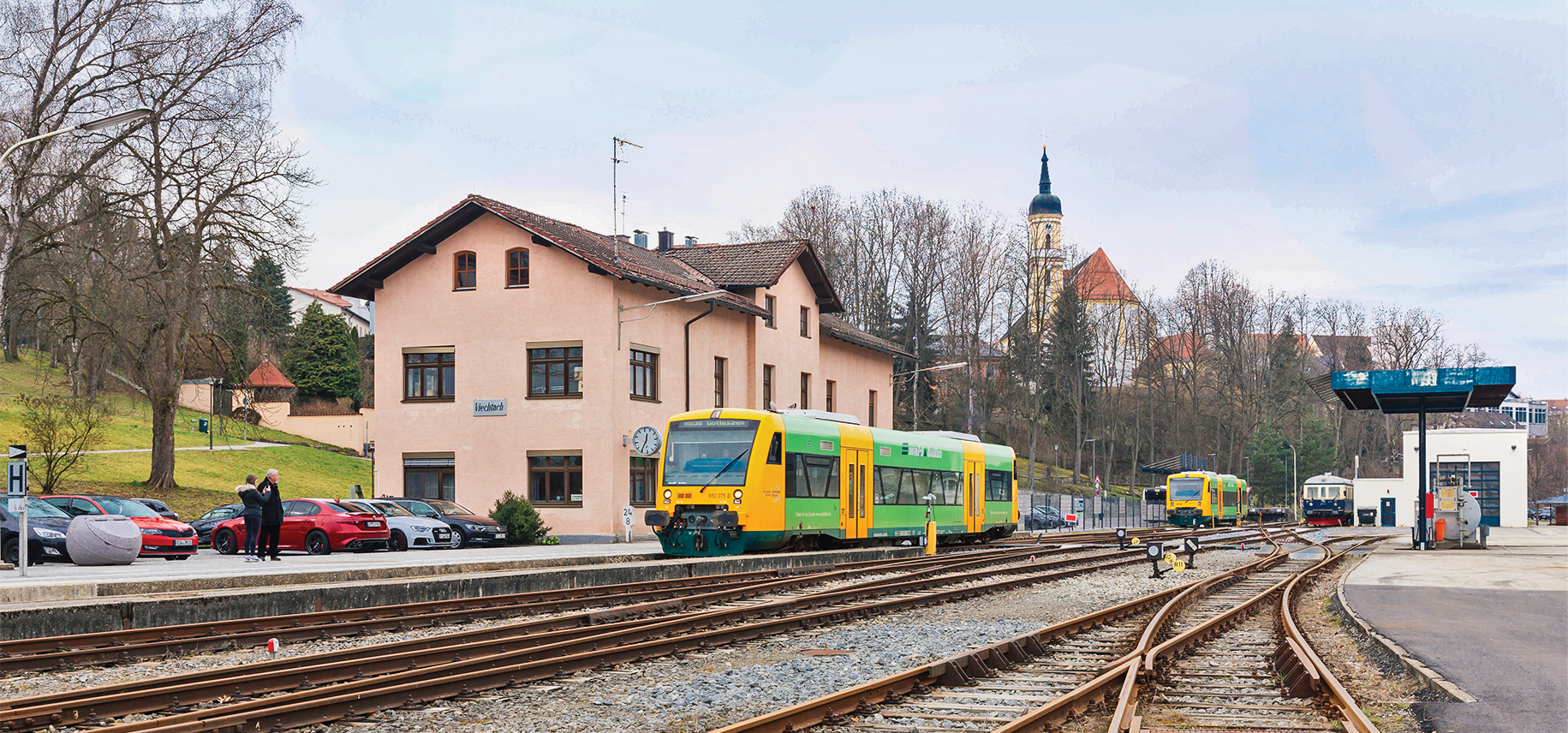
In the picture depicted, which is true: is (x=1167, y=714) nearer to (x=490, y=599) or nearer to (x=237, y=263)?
(x=490, y=599)

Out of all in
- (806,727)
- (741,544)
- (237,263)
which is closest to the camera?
(806,727)

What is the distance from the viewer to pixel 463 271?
131 feet

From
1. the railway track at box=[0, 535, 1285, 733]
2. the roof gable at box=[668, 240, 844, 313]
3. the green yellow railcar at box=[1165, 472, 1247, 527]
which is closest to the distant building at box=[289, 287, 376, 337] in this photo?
the roof gable at box=[668, 240, 844, 313]

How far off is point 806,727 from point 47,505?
22.6 metres

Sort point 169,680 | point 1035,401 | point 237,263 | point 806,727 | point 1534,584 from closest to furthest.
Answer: point 806,727, point 169,680, point 1534,584, point 237,263, point 1035,401

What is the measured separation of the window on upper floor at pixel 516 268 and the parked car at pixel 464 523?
7.54 metres

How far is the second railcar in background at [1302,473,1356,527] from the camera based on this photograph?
72.1m

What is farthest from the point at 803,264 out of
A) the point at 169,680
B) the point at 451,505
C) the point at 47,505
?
the point at 169,680

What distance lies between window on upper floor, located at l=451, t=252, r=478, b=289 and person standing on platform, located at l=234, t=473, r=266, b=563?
15549 millimetres

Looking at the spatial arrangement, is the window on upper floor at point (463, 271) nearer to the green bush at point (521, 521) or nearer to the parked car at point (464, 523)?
the green bush at point (521, 521)

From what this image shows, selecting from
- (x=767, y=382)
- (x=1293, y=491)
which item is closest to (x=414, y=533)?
(x=767, y=382)

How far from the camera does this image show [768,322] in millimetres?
46344

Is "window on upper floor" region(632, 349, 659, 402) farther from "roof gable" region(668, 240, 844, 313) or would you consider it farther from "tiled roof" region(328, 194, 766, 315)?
"roof gable" region(668, 240, 844, 313)

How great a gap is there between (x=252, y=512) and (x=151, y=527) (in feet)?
12.3
